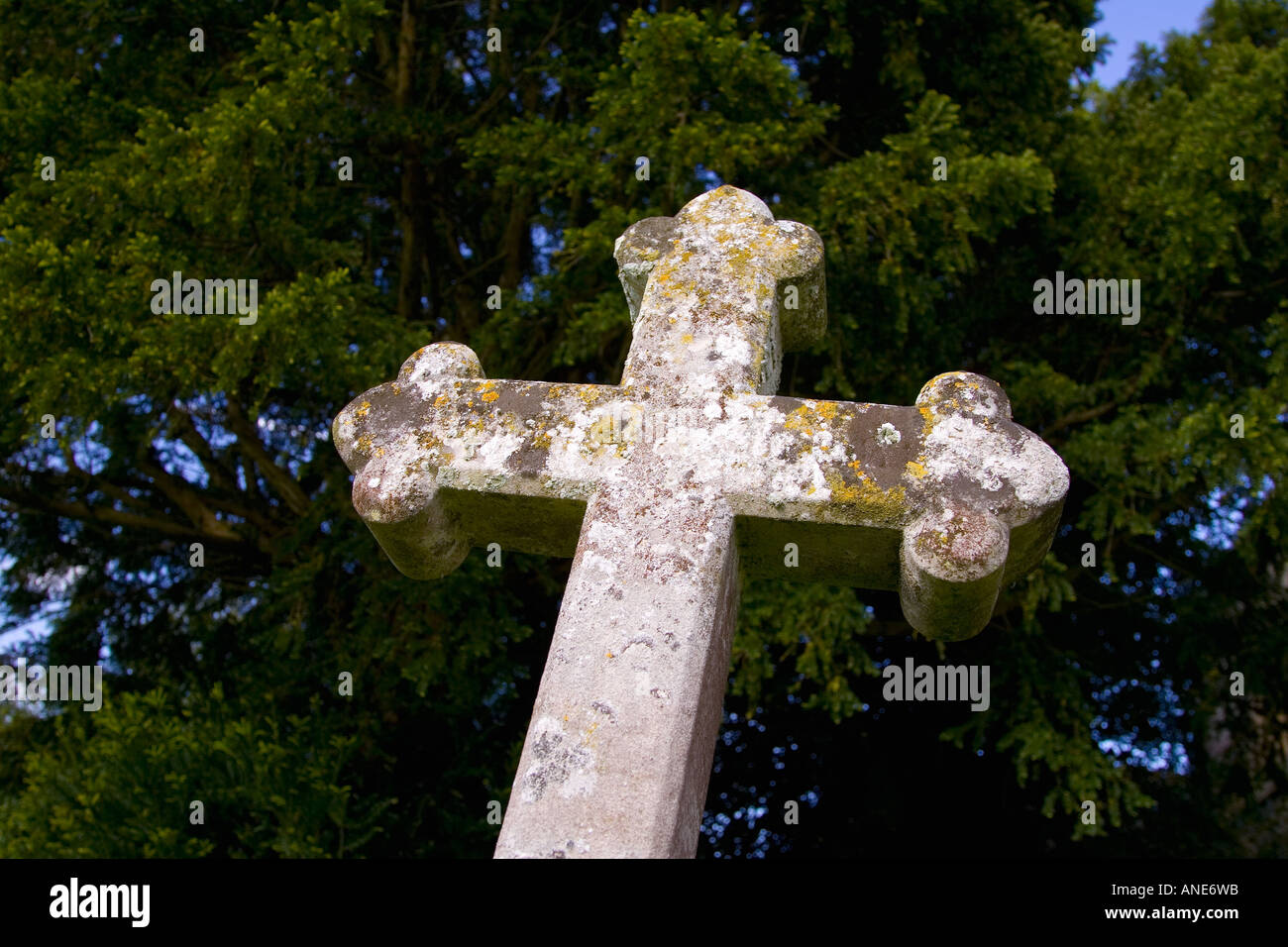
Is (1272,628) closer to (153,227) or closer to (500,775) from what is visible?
(500,775)

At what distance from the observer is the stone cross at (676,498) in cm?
230

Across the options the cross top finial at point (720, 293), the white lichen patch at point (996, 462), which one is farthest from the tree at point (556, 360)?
the white lichen patch at point (996, 462)

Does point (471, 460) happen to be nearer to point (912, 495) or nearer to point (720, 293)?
point (720, 293)

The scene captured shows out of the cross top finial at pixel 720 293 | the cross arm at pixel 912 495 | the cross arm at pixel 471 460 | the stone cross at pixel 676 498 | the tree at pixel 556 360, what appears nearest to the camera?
the stone cross at pixel 676 498

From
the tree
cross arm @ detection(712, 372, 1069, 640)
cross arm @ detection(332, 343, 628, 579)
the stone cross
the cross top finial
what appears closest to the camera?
the stone cross

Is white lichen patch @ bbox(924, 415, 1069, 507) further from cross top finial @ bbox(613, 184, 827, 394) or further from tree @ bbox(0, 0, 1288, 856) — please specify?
tree @ bbox(0, 0, 1288, 856)

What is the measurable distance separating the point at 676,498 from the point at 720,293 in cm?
66

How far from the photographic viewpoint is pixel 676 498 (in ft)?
8.63

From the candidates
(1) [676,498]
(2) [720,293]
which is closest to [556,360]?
(2) [720,293]

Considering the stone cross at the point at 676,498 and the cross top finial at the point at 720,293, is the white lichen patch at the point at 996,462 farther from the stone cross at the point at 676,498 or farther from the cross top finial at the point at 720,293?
the cross top finial at the point at 720,293

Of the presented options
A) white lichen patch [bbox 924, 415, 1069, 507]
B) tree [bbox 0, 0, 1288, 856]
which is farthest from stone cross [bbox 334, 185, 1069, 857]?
tree [bbox 0, 0, 1288, 856]

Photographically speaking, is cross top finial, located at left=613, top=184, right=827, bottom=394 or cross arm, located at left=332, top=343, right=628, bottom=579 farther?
cross top finial, located at left=613, top=184, right=827, bottom=394

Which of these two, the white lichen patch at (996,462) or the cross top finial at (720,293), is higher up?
the cross top finial at (720,293)

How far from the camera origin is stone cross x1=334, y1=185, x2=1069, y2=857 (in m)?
2.30
